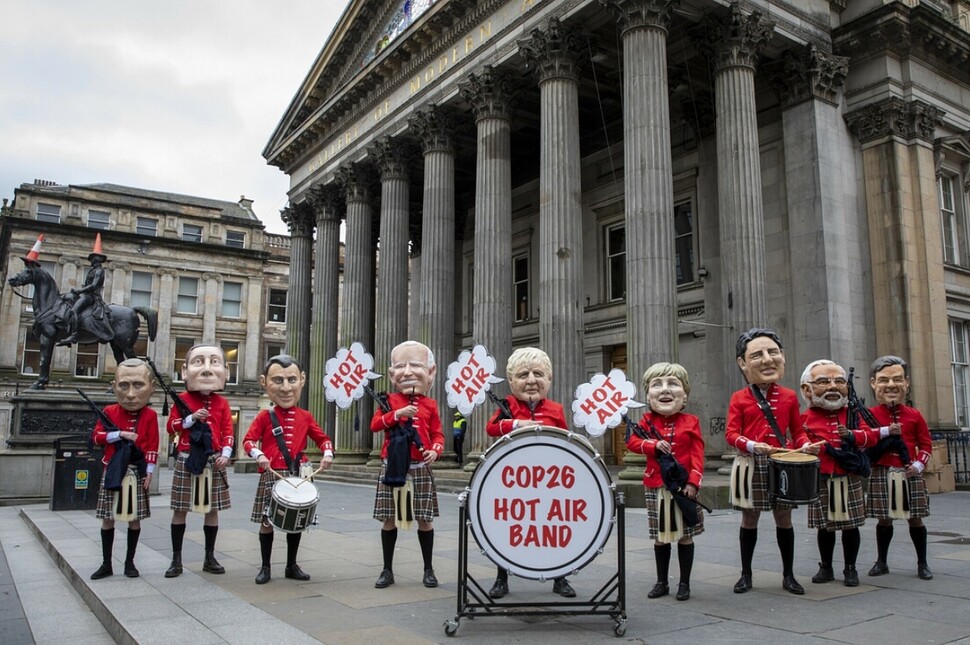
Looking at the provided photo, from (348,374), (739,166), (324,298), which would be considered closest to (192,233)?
(324,298)

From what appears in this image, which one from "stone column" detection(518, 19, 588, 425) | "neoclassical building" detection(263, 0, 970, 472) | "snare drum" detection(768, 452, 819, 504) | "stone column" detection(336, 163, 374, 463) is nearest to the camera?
"snare drum" detection(768, 452, 819, 504)

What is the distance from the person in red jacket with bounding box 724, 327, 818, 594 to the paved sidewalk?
307 millimetres

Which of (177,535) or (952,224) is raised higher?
(952,224)

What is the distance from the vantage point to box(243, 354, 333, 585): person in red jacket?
7.08 m

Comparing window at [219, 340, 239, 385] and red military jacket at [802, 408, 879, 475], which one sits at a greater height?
window at [219, 340, 239, 385]

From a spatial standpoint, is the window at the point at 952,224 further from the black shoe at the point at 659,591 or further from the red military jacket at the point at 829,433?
the black shoe at the point at 659,591

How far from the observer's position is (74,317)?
16000 millimetres

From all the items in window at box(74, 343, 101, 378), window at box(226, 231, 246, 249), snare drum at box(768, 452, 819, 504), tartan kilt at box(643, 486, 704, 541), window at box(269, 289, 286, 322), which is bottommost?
tartan kilt at box(643, 486, 704, 541)

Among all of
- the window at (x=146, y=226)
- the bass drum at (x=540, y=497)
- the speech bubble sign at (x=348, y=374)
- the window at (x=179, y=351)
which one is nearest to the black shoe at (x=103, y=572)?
the speech bubble sign at (x=348, y=374)

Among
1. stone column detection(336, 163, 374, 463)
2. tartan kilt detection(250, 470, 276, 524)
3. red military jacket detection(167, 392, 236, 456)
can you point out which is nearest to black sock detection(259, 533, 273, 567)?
tartan kilt detection(250, 470, 276, 524)

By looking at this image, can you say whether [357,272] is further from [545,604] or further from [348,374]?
[545,604]

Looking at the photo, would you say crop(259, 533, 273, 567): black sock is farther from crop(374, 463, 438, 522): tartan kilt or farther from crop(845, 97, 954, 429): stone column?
crop(845, 97, 954, 429): stone column

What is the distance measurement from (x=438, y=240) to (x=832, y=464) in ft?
55.3

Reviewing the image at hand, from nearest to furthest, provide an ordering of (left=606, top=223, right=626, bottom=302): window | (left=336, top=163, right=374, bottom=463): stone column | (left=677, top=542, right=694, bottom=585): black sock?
(left=677, top=542, right=694, bottom=585): black sock
(left=606, top=223, right=626, bottom=302): window
(left=336, top=163, right=374, bottom=463): stone column
